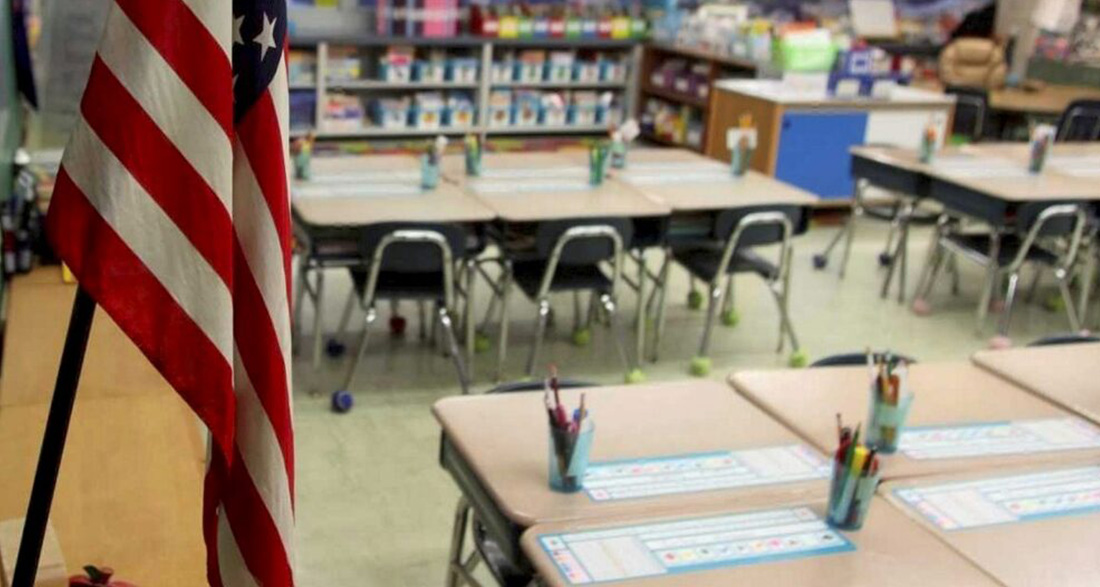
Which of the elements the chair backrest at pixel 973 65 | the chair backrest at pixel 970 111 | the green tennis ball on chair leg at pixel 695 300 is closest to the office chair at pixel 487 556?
the green tennis ball on chair leg at pixel 695 300

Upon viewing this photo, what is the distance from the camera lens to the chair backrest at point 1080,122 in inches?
335

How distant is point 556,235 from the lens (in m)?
4.59

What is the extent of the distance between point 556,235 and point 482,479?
2252 mm

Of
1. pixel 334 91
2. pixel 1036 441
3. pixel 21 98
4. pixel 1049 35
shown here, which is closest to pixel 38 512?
pixel 1036 441

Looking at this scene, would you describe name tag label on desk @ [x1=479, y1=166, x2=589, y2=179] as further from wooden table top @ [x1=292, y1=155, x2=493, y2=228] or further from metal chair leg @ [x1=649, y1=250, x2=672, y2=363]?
metal chair leg @ [x1=649, y1=250, x2=672, y2=363]

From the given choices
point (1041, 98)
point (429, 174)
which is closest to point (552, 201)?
point (429, 174)

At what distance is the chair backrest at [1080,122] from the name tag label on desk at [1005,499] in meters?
6.73

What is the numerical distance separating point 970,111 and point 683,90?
2.30m

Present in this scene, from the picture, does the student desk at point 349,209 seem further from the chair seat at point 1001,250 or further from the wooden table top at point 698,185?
the chair seat at point 1001,250

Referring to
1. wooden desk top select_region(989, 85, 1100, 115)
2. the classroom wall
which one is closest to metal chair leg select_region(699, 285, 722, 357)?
the classroom wall

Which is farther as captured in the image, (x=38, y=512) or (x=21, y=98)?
(x=21, y=98)

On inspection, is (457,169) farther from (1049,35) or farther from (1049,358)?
(1049,35)

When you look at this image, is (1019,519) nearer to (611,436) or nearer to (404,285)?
(611,436)

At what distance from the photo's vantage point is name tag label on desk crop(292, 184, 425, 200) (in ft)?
15.2
